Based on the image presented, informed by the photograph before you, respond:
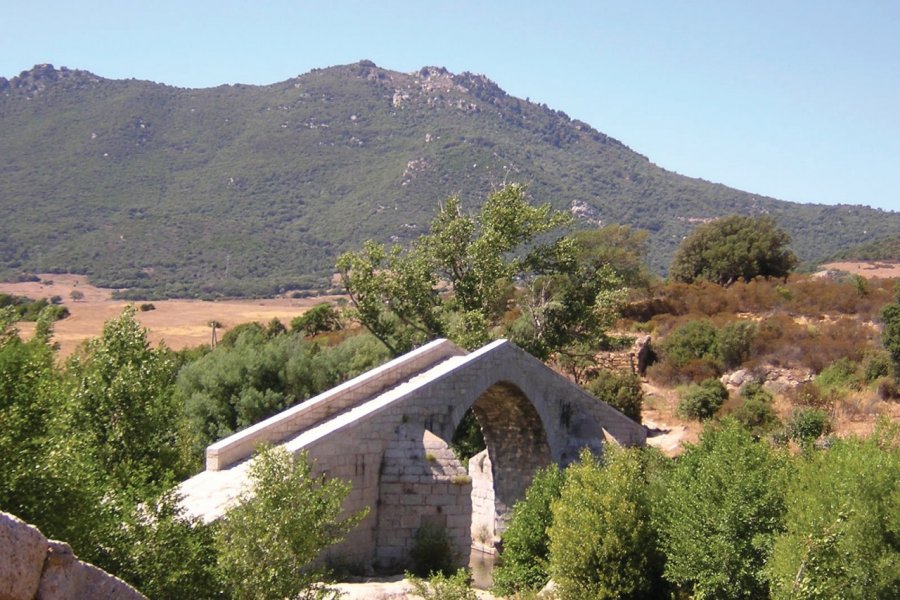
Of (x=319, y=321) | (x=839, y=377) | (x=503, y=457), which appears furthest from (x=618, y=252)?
(x=503, y=457)

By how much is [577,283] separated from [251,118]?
290 feet

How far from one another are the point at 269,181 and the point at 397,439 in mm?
82580

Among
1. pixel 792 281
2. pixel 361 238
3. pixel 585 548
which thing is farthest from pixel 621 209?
pixel 585 548

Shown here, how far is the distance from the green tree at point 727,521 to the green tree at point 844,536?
405 mm

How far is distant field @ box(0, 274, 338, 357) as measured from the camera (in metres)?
44.2

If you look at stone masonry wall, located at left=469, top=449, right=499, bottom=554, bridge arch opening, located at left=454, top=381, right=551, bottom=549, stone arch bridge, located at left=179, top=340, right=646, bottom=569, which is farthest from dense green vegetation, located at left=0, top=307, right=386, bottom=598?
stone masonry wall, located at left=469, top=449, right=499, bottom=554

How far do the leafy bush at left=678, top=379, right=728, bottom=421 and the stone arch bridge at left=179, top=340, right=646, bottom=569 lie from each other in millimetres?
7881

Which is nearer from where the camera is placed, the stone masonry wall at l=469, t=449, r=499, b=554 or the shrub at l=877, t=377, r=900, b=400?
the stone masonry wall at l=469, t=449, r=499, b=554

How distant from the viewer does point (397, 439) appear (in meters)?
14.6

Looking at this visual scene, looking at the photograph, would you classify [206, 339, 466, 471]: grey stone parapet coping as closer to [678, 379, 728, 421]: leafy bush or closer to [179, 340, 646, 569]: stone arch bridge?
[179, 340, 646, 569]: stone arch bridge

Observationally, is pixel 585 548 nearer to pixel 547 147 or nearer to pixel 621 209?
pixel 621 209

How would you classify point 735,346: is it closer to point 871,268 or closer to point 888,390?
point 888,390

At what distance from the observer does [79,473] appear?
7.46 metres

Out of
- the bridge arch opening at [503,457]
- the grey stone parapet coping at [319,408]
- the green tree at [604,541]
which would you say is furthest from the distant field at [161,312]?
the green tree at [604,541]
